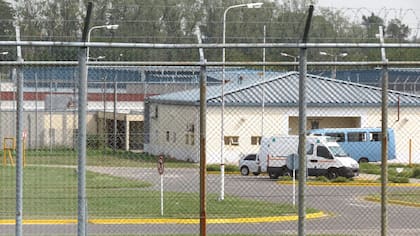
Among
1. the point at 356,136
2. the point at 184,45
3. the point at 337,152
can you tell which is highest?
the point at 184,45

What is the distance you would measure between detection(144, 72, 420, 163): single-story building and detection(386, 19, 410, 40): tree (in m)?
1.82

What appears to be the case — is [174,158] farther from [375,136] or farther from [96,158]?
[375,136]

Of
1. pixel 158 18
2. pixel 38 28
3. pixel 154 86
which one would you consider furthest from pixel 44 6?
pixel 154 86

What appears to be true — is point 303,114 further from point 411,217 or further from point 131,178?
point 411,217

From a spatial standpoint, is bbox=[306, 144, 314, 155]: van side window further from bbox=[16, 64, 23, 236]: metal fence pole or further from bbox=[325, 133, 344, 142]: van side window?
bbox=[16, 64, 23, 236]: metal fence pole

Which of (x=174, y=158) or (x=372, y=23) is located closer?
(x=372, y=23)

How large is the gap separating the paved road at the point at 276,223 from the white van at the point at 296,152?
15.2 inches

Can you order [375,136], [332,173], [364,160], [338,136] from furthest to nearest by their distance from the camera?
[338,136] < [364,160] < [375,136] < [332,173]

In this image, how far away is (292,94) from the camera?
18.6 metres

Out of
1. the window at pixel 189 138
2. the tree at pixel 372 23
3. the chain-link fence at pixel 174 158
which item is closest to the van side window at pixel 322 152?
the chain-link fence at pixel 174 158

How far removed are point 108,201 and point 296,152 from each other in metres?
4.06

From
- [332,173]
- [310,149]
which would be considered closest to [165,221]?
[332,173]

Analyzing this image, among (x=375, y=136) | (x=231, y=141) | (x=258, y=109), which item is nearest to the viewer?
(x=231, y=141)

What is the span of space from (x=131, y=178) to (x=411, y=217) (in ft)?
26.0
